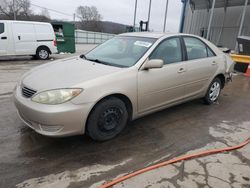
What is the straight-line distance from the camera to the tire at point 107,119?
2.84 meters

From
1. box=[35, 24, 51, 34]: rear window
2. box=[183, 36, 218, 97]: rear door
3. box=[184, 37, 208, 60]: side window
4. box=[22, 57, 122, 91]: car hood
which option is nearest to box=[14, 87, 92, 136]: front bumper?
box=[22, 57, 122, 91]: car hood

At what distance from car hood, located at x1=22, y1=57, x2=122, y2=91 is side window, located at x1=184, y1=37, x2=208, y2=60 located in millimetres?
1664

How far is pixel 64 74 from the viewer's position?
9.94 ft

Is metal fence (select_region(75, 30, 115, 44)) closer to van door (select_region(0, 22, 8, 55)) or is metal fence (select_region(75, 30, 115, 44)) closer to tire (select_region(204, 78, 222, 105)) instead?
van door (select_region(0, 22, 8, 55))

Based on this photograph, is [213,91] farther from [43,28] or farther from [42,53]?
[42,53]

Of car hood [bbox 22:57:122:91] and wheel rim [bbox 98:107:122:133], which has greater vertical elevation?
car hood [bbox 22:57:122:91]

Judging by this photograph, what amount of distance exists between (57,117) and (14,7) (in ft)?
168

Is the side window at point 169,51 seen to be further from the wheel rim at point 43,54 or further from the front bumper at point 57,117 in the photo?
the wheel rim at point 43,54

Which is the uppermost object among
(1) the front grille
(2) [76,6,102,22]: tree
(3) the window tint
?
(2) [76,6,102,22]: tree

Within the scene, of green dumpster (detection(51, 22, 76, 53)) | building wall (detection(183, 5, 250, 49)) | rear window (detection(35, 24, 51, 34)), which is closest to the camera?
rear window (detection(35, 24, 51, 34))

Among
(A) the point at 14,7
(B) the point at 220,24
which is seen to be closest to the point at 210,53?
(B) the point at 220,24

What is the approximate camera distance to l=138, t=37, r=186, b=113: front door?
3.29 metres

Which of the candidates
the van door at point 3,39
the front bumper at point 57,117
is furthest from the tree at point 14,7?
the front bumper at point 57,117

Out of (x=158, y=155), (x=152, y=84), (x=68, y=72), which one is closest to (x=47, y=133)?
(x=68, y=72)
